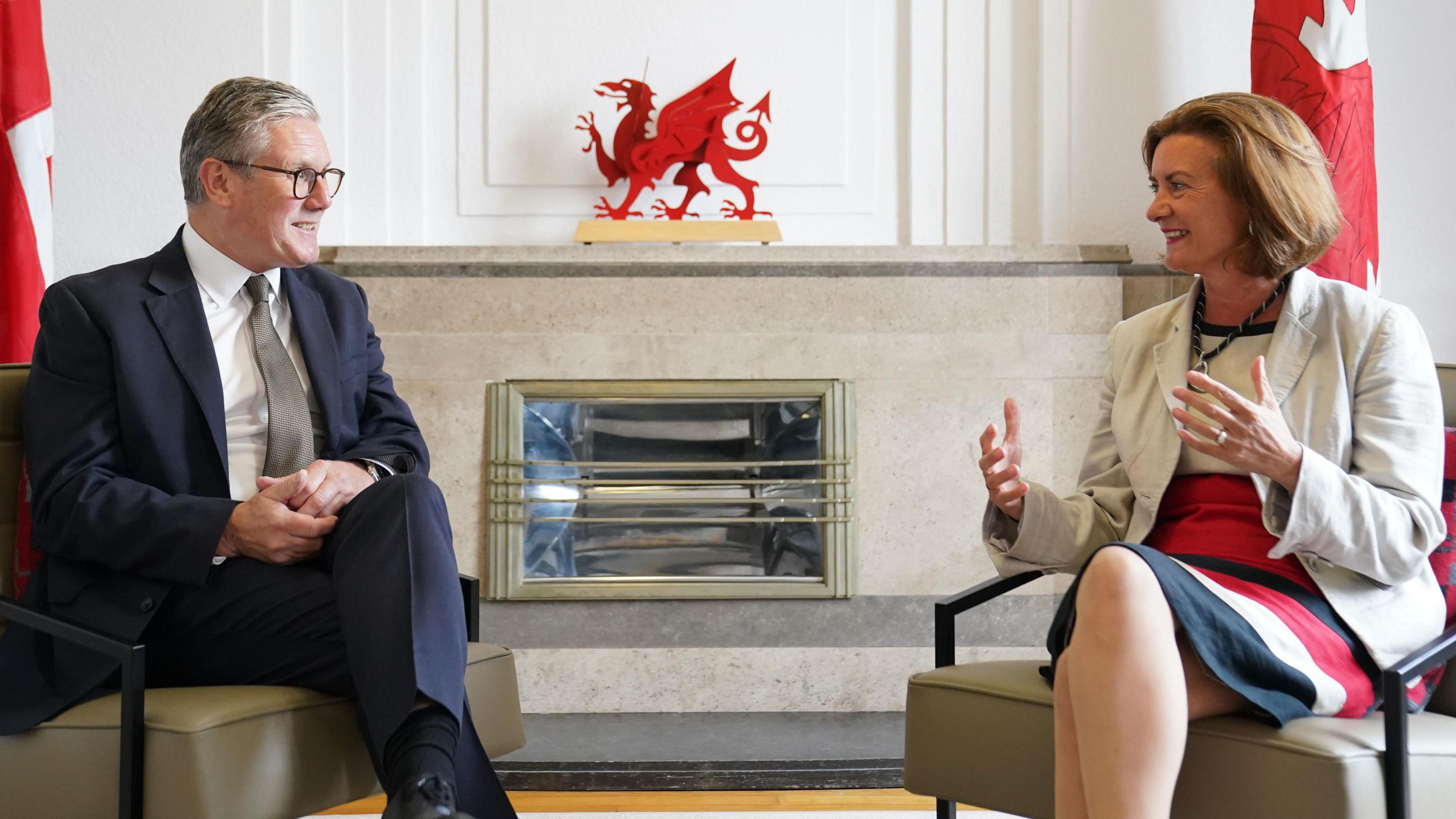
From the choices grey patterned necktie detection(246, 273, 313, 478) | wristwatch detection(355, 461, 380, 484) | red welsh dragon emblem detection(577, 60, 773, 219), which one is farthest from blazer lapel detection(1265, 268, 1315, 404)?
red welsh dragon emblem detection(577, 60, 773, 219)

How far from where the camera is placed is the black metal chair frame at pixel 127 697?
1341 mm

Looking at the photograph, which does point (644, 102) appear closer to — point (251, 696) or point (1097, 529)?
point (1097, 529)

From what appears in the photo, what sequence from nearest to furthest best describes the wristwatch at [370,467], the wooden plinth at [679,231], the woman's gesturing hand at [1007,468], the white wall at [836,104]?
the woman's gesturing hand at [1007,468], the wristwatch at [370,467], the wooden plinth at [679,231], the white wall at [836,104]

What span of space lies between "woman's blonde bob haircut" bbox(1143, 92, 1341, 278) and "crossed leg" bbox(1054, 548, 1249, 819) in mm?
551

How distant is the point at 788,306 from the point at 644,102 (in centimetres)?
68

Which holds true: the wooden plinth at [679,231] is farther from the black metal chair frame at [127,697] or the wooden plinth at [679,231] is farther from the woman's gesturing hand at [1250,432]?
the black metal chair frame at [127,697]

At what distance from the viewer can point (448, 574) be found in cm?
148

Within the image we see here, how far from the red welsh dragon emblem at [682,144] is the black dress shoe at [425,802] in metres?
2.01

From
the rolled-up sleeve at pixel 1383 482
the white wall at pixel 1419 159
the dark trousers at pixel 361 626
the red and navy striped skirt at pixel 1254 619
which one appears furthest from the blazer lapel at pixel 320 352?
the white wall at pixel 1419 159

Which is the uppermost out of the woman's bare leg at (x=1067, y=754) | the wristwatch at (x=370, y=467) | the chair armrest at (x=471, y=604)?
the wristwatch at (x=370, y=467)

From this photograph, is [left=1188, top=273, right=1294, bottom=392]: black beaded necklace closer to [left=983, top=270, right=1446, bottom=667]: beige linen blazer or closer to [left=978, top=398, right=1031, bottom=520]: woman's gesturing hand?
[left=983, top=270, right=1446, bottom=667]: beige linen blazer

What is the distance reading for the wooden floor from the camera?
236 cm

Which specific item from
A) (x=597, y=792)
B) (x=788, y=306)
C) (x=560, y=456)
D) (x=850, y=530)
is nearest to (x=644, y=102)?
(x=788, y=306)

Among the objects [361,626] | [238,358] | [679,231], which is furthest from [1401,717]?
[679,231]
